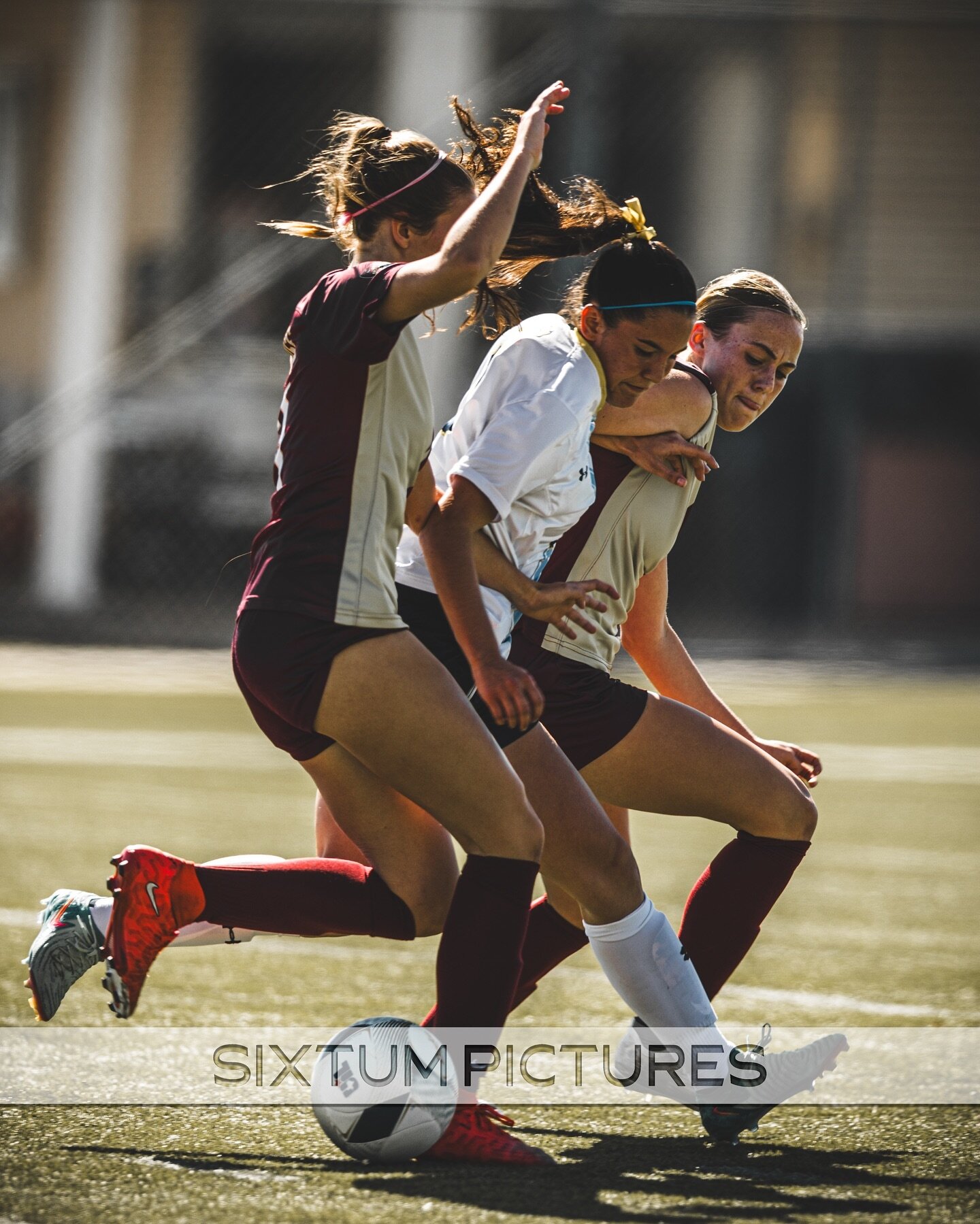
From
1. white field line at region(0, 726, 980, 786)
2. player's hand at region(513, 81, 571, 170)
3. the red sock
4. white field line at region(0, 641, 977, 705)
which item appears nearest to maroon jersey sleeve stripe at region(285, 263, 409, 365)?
player's hand at region(513, 81, 571, 170)

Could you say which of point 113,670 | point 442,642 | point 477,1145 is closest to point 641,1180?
point 477,1145

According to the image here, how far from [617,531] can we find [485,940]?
0.94m

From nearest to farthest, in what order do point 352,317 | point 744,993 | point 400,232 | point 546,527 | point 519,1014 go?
point 352,317 → point 400,232 → point 546,527 → point 519,1014 → point 744,993

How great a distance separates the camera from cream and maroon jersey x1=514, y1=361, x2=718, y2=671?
141 inches

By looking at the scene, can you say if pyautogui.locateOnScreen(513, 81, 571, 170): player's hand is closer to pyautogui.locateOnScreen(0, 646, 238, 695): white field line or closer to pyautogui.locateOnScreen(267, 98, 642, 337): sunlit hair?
pyautogui.locateOnScreen(267, 98, 642, 337): sunlit hair

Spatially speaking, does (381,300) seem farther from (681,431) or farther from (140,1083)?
(140,1083)

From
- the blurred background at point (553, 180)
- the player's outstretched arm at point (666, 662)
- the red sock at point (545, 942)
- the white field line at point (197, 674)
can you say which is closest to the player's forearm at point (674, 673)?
the player's outstretched arm at point (666, 662)

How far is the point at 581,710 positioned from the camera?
11.3 feet

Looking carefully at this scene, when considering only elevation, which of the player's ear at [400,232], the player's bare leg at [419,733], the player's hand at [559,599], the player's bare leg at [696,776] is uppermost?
the player's ear at [400,232]

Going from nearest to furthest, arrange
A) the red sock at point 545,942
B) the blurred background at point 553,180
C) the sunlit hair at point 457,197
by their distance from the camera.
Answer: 1. the sunlit hair at point 457,197
2. the red sock at point 545,942
3. the blurred background at point 553,180

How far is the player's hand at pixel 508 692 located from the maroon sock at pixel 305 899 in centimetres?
48

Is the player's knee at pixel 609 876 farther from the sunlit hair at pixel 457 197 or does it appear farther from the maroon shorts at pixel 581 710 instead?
the sunlit hair at pixel 457 197

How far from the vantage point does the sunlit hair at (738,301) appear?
362 cm

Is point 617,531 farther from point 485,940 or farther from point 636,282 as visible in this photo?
point 485,940
